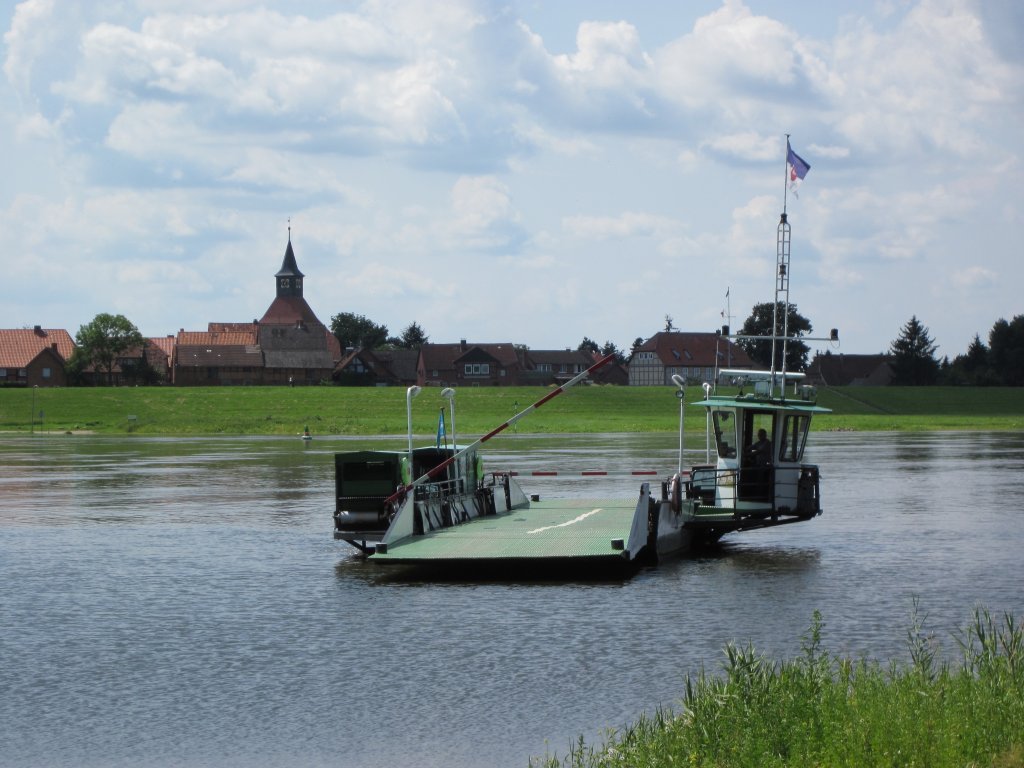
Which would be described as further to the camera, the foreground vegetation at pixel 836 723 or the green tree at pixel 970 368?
the green tree at pixel 970 368

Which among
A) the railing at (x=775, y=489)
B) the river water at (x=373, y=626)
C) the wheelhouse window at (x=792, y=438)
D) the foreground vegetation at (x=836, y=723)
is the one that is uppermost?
the wheelhouse window at (x=792, y=438)

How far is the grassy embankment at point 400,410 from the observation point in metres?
108

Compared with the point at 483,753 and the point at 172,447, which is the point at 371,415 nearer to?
the point at 172,447

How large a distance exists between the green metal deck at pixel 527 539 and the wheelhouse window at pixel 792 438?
4.01 meters

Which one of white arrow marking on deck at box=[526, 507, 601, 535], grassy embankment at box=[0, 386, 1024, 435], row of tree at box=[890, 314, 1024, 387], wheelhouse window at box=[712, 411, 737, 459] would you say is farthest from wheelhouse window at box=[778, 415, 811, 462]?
row of tree at box=[890, 314, 1024, 387]

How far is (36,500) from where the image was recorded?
4738cm

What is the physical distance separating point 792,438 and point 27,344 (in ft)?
531

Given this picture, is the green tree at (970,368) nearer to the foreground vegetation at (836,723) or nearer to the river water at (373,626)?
the river water at (373,626)

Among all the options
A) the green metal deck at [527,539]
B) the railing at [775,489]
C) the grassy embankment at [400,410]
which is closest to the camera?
the green metal deck at [527,539]

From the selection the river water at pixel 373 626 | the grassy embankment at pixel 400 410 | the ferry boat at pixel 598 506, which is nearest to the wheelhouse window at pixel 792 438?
the ferry boat at pixel 598 506

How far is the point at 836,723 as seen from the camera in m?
13.3

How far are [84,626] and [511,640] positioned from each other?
24.0ft

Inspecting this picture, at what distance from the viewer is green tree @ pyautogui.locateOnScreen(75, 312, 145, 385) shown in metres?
176

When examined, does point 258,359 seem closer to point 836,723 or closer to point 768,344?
point 768,344
